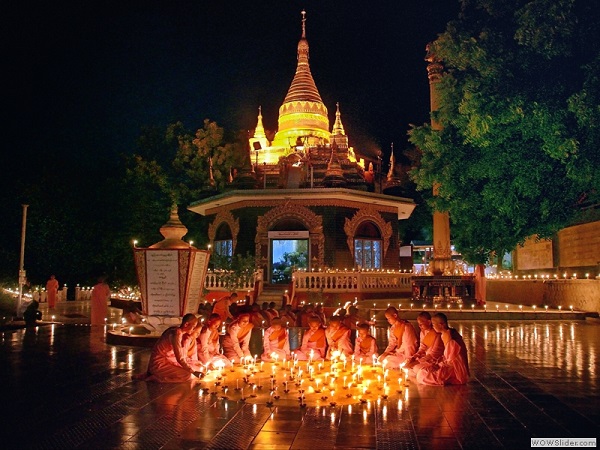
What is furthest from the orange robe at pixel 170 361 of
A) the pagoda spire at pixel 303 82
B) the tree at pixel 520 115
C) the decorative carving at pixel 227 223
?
the pagoda spire at pixel 303 82

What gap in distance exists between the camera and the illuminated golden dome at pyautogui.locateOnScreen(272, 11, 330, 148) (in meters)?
31.6

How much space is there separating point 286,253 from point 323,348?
1595 cm

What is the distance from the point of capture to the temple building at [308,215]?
75.6 feet

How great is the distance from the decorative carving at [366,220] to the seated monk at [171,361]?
647 inches

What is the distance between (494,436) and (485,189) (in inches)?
294

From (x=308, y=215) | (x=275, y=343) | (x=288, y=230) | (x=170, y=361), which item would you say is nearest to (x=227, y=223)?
(x=288, y=230)

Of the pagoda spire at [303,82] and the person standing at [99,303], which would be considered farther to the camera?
the pagoda spire at [303,82]

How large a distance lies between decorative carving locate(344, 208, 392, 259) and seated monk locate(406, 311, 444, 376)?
15.6m

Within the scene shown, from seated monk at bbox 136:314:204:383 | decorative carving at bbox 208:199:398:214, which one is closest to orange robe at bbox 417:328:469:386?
seated monk at bbox 136:314:204:383

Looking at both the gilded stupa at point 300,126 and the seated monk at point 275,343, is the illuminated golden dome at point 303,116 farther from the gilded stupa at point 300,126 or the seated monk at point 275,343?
the seated monk at point 275,343

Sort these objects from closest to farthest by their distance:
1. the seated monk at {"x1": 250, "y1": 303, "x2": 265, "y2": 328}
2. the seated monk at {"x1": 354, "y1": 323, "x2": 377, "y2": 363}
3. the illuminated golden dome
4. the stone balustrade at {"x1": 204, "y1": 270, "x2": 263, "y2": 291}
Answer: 1. the seated monk at {"x1": 354, "y1": 323, "x2": 377, "y2": 363}
2. the seated monk at {"x1": 250, "y1": 303, "x2": 265, "y2": 328}
3. the stone balustrade at {"x1": 204, "y1": 270, "x2": 263, "y2": 291}
4. the illuminated golden dome

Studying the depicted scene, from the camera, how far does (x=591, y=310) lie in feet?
51.4

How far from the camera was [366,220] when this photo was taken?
2433 cm

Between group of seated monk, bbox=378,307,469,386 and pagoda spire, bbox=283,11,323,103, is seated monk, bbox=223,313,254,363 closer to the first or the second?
group of seated monk, bbox=378,307,469,386
